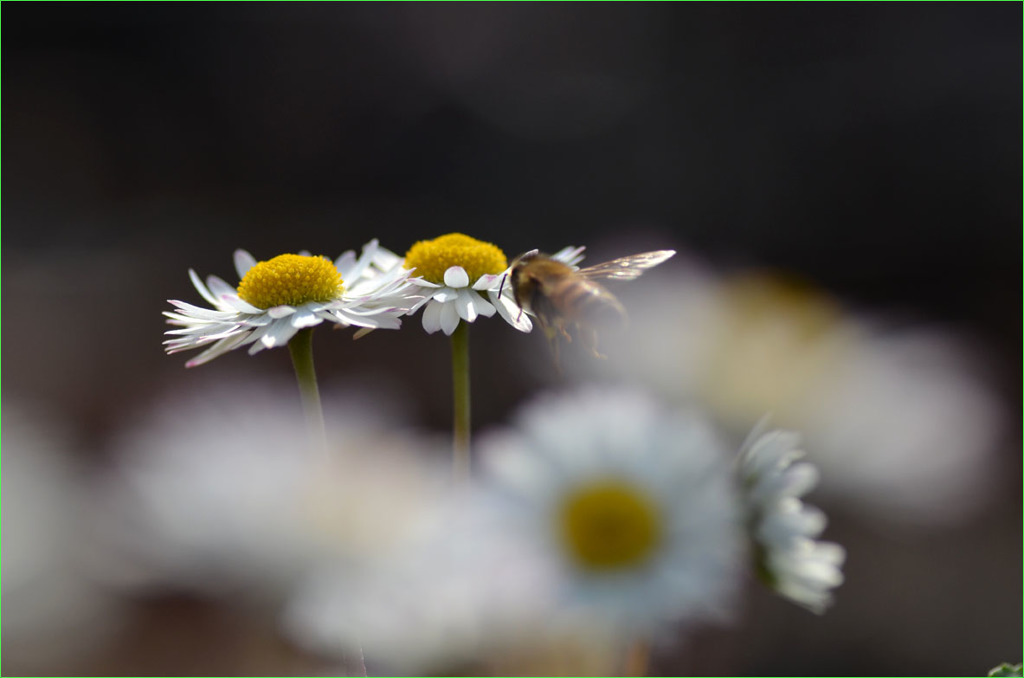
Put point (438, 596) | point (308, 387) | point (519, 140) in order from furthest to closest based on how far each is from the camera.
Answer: point (519, 140), point (308, 387), point (438, 596)

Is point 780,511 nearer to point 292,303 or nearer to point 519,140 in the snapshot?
point 292,303

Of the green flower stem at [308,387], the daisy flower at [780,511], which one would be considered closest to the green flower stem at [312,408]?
the green flower stem at [308,387]

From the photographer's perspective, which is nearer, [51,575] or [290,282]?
[51,575]

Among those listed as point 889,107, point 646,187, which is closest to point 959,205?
point 889,107

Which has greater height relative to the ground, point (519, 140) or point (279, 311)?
point (519, 140)

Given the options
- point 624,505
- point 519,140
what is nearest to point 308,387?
point 624,505

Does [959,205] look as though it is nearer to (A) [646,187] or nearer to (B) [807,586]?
(A) [646,187]
